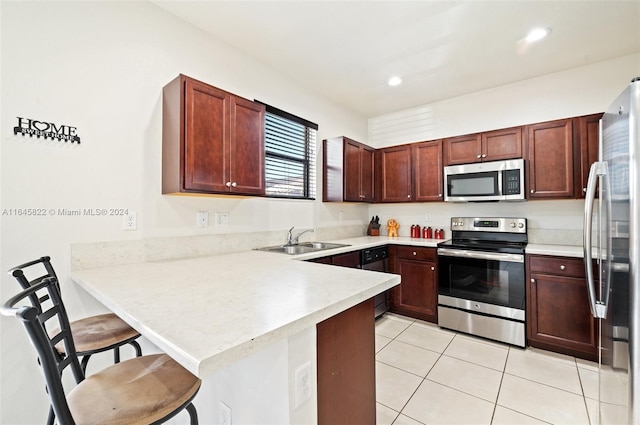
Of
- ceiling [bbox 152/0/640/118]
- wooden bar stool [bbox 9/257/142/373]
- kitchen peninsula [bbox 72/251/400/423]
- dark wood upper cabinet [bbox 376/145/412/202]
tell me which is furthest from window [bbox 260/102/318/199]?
wooden bar stool [bbox 9/257/142/373]

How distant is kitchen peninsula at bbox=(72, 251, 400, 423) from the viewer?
724 millimetres

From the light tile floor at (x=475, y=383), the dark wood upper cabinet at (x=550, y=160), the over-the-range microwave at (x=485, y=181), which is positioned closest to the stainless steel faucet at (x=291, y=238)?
the light tile floor at (x=475, y=383)

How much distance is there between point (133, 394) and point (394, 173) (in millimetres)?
3575

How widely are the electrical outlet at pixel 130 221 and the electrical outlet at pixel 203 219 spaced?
17.7 inches

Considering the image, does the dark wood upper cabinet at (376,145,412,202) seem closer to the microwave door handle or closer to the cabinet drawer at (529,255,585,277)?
the cabinet drawer at (529,255,585,277)

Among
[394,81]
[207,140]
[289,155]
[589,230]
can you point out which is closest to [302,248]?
[289,155]

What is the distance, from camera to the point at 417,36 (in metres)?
2.44

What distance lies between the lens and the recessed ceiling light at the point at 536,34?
2355mm

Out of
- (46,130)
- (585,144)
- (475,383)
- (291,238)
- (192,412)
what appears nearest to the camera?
(192,412)

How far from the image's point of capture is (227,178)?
2.13 m

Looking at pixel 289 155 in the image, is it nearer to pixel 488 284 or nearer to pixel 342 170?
pixel 342 170

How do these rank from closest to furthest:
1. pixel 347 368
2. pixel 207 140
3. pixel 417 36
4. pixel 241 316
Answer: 1. pixel 241 316
2. pixel 347 368
3. pixel 207 140
4. pixel 417 36

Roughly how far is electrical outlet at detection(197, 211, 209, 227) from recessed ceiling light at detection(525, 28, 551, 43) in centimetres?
314

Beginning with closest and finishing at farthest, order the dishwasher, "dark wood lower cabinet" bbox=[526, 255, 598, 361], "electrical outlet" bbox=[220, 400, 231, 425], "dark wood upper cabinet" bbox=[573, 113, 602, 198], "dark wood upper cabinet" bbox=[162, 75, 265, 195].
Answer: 1. "electrical outlet" bbox=[220, 400, 231, 425]
2. "dark wood upper cabinet" bbox=[162, 75, 265, 195]
3. "dark wood lower cabinet" bbox=[526, 255, 598, 361]
4. "dark wood upper cabinet" bbox=[573, 113, 602, 198]
5. the dishwasher
